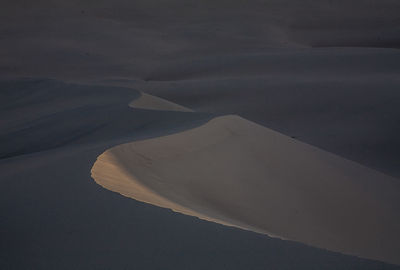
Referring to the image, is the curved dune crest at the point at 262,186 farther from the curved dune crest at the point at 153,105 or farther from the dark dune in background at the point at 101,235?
the curved dune crest at the point at 153,105

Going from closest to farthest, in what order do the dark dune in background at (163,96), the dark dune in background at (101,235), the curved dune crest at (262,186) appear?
the dark dune in background at (101,235) → the dark dune in background at (163,96) → the curved dune crest at (262,186)

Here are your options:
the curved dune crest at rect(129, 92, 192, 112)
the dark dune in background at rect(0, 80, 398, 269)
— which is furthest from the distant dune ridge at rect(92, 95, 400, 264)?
the curved dune crest at rect(129, 92, 192, 112)

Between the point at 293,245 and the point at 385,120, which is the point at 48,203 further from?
the point at 385,120

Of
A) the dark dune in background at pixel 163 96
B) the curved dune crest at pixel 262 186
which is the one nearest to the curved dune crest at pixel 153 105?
the dark dune in background at pixel 163 96

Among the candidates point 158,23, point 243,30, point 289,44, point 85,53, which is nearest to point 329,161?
point 85,53

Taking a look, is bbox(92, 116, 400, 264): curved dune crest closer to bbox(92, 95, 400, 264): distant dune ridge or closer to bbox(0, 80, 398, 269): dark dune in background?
bbox(92, 95, 400, 264): distant dune ridge

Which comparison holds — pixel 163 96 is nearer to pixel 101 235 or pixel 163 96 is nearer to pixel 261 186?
pixel 261 186

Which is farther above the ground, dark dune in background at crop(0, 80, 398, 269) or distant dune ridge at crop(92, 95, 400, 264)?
dark dune in background at crop(0, 80, 398, 269)
